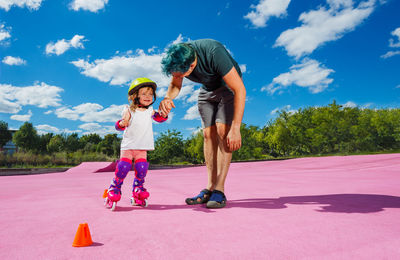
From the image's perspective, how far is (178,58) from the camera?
7.71 ft

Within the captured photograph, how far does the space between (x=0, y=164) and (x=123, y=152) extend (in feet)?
44.8

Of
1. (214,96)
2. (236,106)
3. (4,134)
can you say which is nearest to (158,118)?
(214,96)

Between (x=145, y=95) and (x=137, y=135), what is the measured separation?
476mm

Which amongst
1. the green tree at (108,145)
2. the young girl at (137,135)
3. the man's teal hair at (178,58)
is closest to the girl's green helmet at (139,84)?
the young girl at (137,135)

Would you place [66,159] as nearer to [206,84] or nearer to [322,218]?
[206,84]

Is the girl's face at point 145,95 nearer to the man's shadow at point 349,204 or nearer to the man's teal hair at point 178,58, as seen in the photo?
the man's teal hair at point 178,58

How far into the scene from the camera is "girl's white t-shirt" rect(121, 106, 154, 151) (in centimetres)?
271

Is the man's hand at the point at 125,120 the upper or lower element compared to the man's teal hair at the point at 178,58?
lower

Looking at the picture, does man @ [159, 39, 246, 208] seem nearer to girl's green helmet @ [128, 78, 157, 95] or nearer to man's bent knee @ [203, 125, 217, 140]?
man's bent knee @ [203, 125, 217, 140]

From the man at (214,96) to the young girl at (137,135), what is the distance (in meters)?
0.27

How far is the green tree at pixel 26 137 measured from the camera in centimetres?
3153

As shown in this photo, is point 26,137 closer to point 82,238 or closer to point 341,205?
point 82,238

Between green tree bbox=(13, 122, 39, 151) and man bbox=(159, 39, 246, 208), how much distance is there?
35160 mm

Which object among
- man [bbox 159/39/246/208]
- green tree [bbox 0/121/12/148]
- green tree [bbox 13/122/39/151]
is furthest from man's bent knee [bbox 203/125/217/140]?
green tree [bbox 0/121/12/148]
